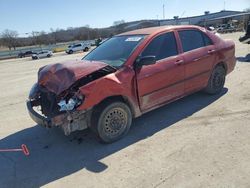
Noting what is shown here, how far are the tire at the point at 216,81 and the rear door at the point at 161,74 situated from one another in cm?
115

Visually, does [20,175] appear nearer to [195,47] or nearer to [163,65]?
[163,65]

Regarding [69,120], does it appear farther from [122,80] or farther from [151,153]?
[151,153]

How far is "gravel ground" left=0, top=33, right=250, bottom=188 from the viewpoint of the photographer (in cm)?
350

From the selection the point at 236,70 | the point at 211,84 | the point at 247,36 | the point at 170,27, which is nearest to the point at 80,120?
the point at 170,27

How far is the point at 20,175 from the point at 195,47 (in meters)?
4.19

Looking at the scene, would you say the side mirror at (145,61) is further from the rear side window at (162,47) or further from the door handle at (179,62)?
the door handle at (179,62)

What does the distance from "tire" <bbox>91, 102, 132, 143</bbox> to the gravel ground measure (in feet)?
0.52

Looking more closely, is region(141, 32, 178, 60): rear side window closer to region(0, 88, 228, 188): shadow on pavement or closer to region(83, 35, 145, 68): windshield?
region(83, 35, 145, 68): windshield

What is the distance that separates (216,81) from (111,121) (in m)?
3.17

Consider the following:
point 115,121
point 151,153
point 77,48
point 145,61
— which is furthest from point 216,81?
point 77,48

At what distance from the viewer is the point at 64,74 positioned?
4363 mm

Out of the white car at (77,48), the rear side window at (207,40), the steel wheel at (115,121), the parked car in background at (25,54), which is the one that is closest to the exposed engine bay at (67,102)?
the steel wheel at (115,121)

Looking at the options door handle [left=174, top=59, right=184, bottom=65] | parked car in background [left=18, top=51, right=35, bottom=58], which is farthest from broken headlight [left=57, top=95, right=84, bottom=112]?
parked car in background [left=18, top=51, right=35, bottom=58]

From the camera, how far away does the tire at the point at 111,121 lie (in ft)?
14.3
